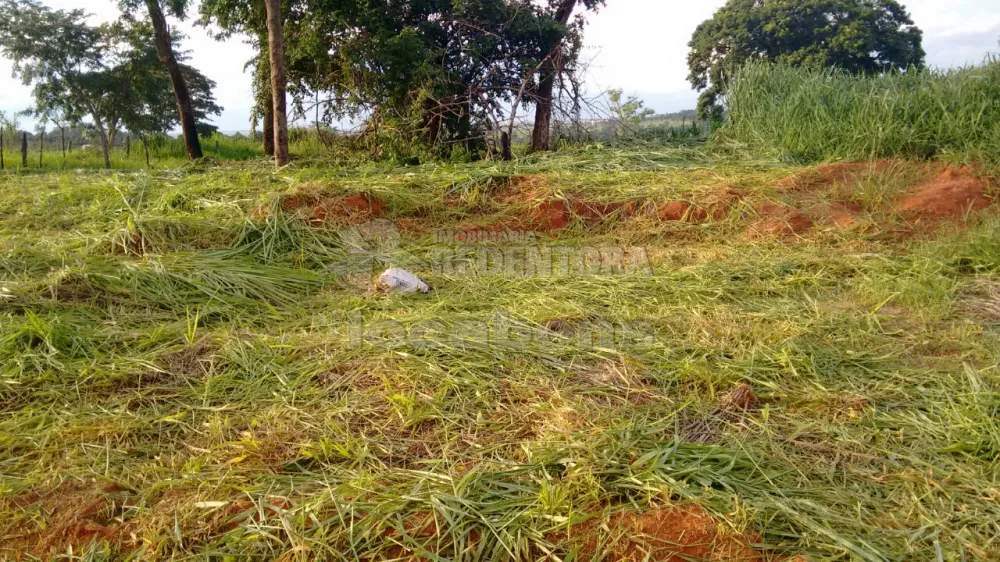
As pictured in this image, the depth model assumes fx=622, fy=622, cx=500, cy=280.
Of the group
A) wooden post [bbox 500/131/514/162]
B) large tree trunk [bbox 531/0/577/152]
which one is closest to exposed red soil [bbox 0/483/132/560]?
wooden post [bbox 500/131/514/162]

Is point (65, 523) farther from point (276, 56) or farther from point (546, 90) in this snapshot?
point (546, 90)

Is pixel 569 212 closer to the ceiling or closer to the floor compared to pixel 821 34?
closer to the floor

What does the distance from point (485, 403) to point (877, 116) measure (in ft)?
18.6

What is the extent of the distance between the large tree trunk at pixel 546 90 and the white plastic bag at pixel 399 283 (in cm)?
537

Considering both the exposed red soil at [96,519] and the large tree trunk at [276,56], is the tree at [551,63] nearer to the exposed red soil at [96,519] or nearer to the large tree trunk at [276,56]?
the large tree trunk at [276,56]

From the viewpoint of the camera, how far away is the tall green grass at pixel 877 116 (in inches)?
225

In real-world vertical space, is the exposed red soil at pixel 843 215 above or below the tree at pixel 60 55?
below

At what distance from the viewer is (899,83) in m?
6.69

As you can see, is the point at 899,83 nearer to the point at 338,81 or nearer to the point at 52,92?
the point at 338,81

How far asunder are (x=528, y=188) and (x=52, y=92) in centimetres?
1134

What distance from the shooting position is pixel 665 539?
1532mm

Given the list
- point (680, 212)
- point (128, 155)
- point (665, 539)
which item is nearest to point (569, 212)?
point (680, 212)
